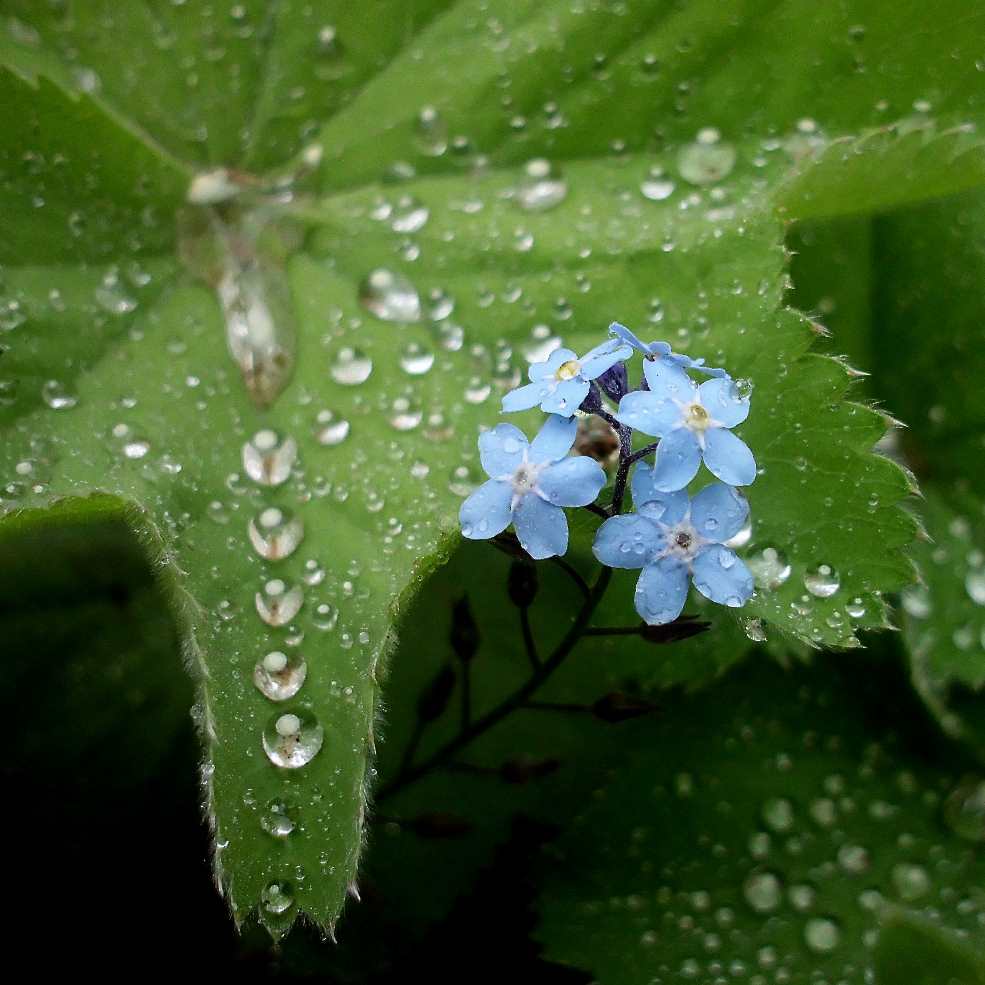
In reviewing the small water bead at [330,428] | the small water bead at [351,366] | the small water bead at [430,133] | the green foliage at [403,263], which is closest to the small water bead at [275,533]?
the green foliage at [403,263]

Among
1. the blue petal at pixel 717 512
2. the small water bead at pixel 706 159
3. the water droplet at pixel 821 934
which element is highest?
the small water bead at pixel 706 159

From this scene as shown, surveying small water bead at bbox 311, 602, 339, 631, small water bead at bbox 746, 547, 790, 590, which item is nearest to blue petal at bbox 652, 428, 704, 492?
small water bead at bbox 746, 547, 790, 590

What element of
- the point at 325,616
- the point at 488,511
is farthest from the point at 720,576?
the point at 325,616

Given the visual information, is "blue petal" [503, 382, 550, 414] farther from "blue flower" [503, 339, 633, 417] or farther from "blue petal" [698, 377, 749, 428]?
"blue petal" [698, 377, 749, 428]

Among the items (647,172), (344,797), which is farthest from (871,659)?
(344,797)

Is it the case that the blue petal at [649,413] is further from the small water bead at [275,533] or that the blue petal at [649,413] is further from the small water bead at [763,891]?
the small water bead at [763,891]

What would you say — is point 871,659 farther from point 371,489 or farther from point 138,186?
point 138,186

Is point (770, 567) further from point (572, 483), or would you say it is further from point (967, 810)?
point (967, 810)
